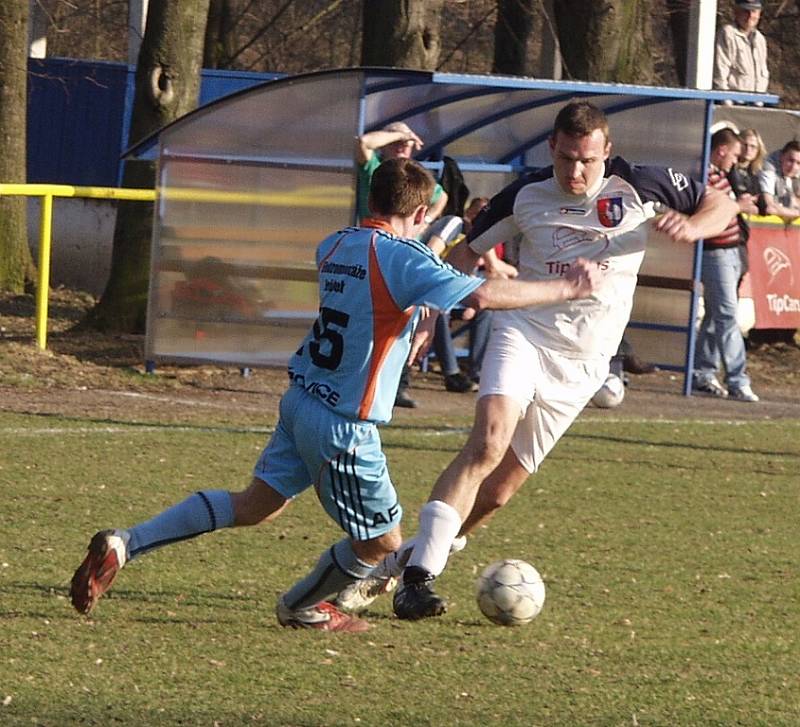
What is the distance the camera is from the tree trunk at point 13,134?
16.4m

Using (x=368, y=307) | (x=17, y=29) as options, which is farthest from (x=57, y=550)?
(x=17, y=29)

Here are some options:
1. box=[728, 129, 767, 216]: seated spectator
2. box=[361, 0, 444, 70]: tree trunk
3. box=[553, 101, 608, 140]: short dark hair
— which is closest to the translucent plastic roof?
box=[728, 129, 767, 216]: seated spectator

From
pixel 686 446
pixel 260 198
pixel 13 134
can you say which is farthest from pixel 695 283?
pixel 13 134

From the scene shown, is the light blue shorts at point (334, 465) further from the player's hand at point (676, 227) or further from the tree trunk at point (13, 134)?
the tree trunk at point (13, 134)

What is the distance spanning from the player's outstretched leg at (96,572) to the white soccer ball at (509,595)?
1.36m

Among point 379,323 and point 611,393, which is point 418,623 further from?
point 611,393

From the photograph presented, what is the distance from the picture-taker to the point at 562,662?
5.73m

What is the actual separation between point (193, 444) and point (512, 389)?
429 cm

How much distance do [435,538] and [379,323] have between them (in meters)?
0.88

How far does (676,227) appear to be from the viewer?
660cm

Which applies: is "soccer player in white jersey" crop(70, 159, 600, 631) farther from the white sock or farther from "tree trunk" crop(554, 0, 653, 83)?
"tree trunk" crop(554, 0, 653, 83)

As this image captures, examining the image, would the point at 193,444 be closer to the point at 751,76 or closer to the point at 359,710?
the point at 359,710

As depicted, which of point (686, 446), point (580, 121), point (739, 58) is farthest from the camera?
point (739, 58)

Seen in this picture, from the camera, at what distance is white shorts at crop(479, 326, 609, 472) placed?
21.6 feet
